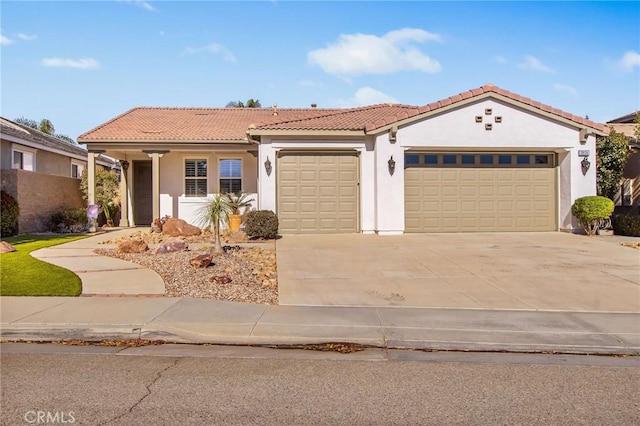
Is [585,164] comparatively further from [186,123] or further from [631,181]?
[186,123]

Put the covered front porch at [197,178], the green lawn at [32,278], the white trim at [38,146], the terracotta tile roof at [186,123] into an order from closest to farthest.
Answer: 1. the green lawn at [32,278]
2. the terracotta tile roof at [186,123]
3. the white trim at [38,146]
4. the covered front porch at [197,178]

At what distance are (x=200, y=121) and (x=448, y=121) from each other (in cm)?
1058

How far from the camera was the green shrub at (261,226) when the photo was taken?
46.9 feet

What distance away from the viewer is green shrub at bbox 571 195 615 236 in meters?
14.9

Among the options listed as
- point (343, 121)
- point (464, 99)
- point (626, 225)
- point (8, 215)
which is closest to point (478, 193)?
point (464, 99)

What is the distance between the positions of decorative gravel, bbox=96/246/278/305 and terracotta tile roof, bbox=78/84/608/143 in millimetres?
5488

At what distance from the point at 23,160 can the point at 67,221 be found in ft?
11.9

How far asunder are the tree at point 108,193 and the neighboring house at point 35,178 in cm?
120

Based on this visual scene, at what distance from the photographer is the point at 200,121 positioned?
68.0 ft

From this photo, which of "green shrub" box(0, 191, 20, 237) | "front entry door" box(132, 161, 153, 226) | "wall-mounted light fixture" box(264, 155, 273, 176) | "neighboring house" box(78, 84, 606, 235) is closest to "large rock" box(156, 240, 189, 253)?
"neighboring house" box(78, 84, 606, 235)

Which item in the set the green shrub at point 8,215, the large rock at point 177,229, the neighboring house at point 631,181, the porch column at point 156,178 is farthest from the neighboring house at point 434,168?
the green shrub at point 8,215

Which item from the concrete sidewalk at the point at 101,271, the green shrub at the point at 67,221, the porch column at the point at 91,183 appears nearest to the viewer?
the concrete sidewalk at the point at 101,271

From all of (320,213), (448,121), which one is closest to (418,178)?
(448,121)

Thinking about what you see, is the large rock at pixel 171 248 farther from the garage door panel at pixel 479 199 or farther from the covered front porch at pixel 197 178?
the garage door panel at pixel 479 199
